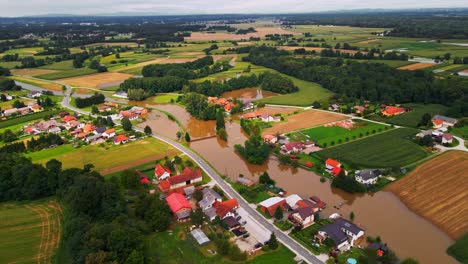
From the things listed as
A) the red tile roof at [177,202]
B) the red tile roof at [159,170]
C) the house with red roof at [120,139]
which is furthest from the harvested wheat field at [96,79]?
the red tile roof at [177,202]

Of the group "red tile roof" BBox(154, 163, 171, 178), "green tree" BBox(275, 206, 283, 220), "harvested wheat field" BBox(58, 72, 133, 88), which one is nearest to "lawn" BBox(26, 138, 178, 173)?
"red tile roof" BBox(154, 163, 171, 178)

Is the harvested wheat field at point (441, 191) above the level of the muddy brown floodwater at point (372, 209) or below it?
above

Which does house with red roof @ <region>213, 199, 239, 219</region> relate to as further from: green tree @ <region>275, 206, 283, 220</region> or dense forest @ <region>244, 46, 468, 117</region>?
dense forest @ <region>244, 46, 468, 117</region>

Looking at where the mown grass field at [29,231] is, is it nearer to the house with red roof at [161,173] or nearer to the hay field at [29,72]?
the house with red roof at [161,173]

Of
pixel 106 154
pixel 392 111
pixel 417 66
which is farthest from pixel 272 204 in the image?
pixel 417 66

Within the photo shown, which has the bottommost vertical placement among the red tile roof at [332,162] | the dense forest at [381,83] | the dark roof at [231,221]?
the dark roof at [231,221]

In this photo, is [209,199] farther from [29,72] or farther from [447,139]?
[29,72]
